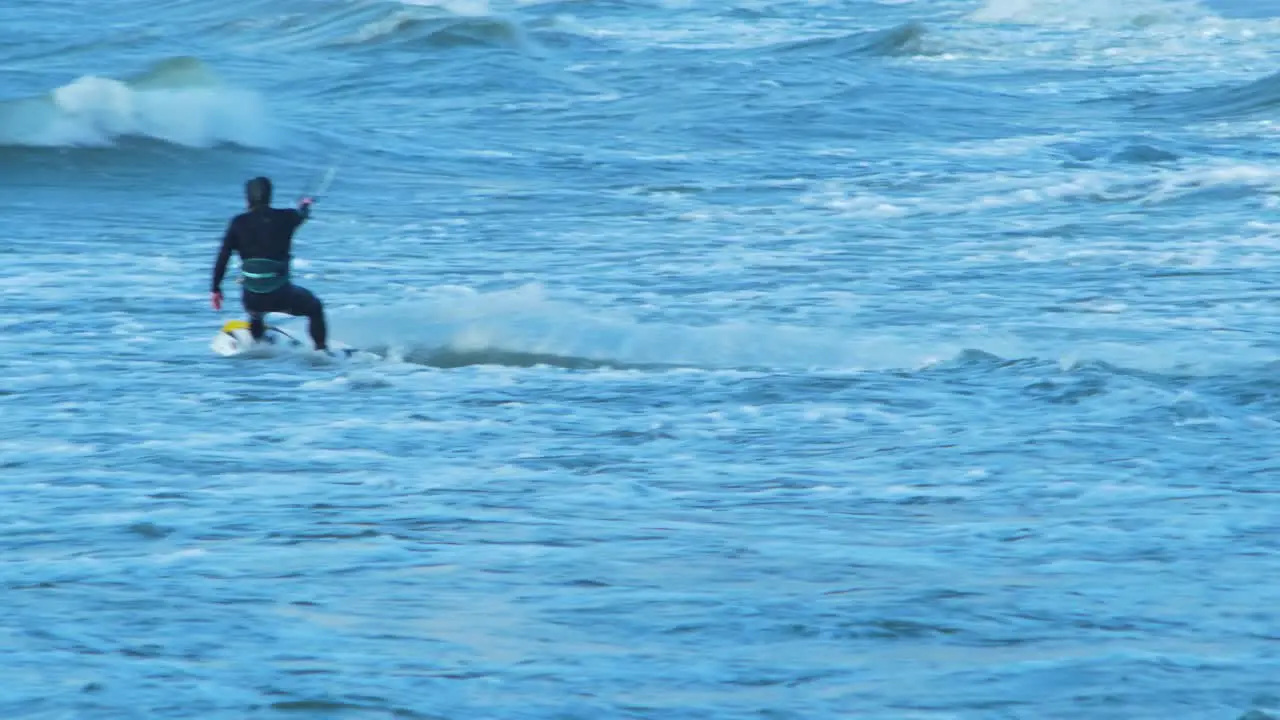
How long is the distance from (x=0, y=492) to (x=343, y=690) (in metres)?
3.15

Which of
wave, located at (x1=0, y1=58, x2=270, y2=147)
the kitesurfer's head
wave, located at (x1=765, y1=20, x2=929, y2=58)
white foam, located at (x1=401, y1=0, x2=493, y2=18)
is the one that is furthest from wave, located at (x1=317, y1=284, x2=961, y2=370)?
white foam, located at (x1=401, y1=0, x2=493, y2=18)

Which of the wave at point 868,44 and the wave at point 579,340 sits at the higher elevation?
the wave at point 579,340

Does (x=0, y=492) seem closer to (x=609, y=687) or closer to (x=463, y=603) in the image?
(x=463, y=603)

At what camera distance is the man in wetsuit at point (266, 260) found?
12.7 meters

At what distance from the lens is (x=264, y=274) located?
42.1 feet

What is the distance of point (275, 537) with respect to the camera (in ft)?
28.1

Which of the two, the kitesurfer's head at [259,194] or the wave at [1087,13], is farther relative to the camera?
the wave at [1087,13]

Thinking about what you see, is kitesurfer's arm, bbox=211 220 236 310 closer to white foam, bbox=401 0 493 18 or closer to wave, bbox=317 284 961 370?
wave, bbox=317 284 961 370

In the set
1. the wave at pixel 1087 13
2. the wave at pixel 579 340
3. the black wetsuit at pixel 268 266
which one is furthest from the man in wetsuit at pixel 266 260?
the wave at pixel 1087 13

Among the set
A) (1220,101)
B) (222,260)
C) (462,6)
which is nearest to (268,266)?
(222,260)

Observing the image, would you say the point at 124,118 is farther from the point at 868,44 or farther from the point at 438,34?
the point at 868,44

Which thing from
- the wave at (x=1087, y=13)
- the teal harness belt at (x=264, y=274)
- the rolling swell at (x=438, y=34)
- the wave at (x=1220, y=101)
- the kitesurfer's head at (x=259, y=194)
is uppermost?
the kitesurfer's head at (x=259, y=194)

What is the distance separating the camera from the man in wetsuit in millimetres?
12719

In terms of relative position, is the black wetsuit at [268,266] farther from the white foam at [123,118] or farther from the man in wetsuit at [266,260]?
the white foam at [123,118]
